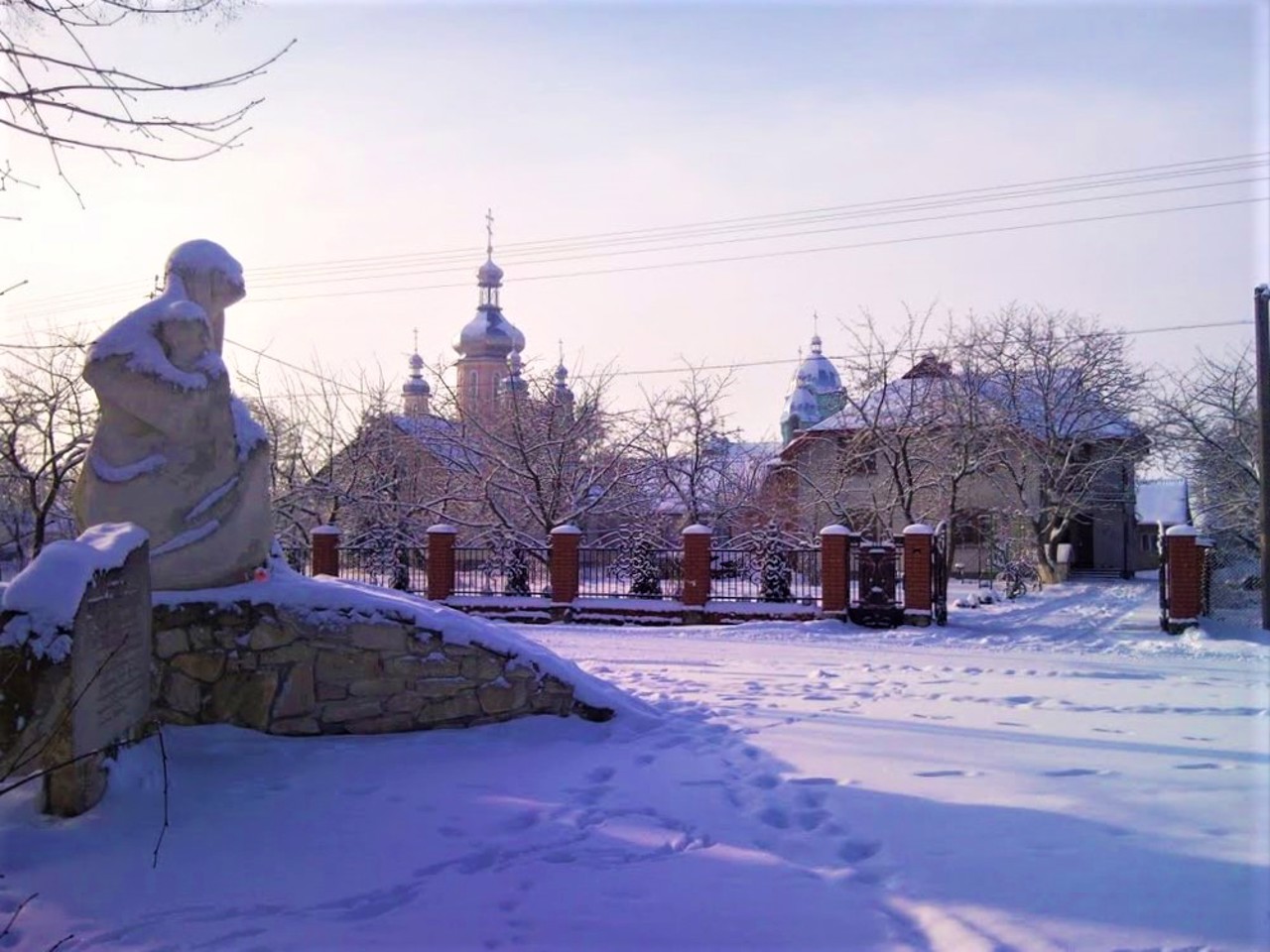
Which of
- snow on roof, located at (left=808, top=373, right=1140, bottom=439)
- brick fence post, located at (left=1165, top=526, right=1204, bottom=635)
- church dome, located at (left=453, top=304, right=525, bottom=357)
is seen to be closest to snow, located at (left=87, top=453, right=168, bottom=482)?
brick fence post, located at (left=1165, top=526, right=1204, bottom=635)

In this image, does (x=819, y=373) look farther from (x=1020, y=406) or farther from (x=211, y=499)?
(x=211, y=499)

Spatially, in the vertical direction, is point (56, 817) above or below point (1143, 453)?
below

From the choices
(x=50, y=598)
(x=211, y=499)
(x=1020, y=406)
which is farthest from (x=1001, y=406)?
(x=50, y=598)

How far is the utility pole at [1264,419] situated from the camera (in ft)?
53.9

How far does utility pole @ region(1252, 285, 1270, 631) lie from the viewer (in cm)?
1642

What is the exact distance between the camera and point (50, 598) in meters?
4.73

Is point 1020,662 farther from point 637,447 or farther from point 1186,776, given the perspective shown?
point 637,447

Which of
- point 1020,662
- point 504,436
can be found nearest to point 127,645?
point 1020,662

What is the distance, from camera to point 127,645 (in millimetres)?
5414

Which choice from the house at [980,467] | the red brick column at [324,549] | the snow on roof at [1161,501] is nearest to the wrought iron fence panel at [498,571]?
the red brick column at [324,549]

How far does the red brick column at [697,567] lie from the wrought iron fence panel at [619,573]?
1.32 m

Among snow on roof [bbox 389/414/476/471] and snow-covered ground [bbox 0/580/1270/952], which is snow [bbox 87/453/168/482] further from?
snow on roof [bbox 389/414/476/471]

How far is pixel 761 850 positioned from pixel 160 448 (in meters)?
4.37

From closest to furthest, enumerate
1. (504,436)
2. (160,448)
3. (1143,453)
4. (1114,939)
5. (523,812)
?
1. (1114,939)
2. (523,812)
3. (160,448)
4. (504,436)
5. (1143,453)
